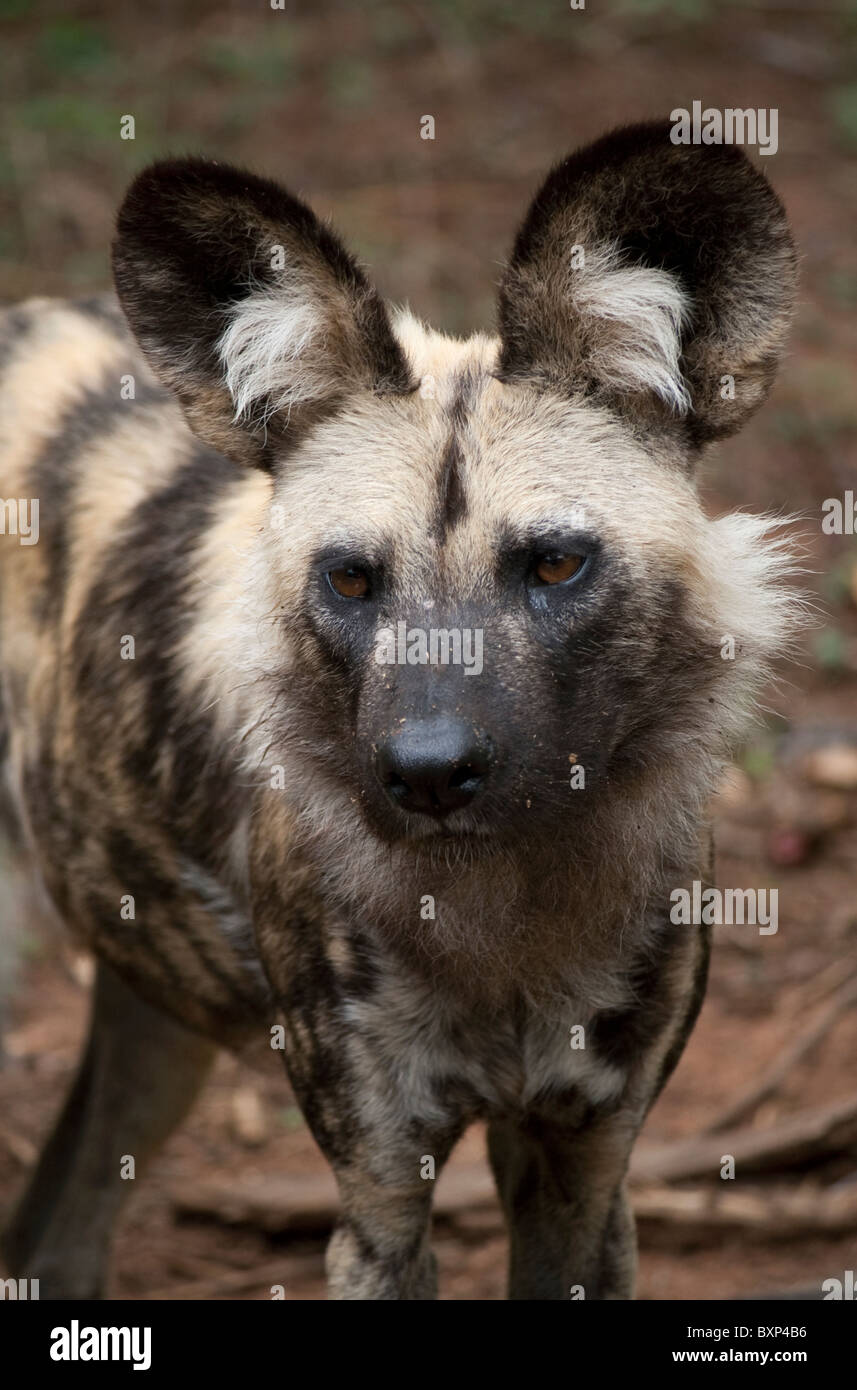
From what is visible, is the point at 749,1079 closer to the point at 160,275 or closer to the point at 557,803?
the point at 557,803

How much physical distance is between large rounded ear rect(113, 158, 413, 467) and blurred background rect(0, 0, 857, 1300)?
618 millimetres

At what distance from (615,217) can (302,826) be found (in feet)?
3.54

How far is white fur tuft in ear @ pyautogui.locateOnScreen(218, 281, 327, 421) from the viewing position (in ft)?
8.85

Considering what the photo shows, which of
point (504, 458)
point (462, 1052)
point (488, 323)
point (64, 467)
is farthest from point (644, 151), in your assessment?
point (488, 323)

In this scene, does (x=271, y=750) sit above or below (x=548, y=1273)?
above

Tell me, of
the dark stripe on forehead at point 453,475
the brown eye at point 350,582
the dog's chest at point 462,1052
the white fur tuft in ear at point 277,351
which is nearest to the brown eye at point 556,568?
the dark stripe on forehead at point 453,475

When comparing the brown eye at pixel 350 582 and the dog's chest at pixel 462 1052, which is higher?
the brown eye at pixel 350 582

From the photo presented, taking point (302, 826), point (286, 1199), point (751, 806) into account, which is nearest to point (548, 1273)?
point (302, 826)

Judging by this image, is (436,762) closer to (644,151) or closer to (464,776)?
(464,776)

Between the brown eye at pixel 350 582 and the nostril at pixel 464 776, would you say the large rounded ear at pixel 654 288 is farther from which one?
the nostril at pixel 464 776

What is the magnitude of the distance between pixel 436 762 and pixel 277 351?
2.58ft

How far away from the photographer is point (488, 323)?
682 cm

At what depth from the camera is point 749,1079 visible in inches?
181

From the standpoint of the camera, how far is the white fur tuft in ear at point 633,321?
2.59 m
